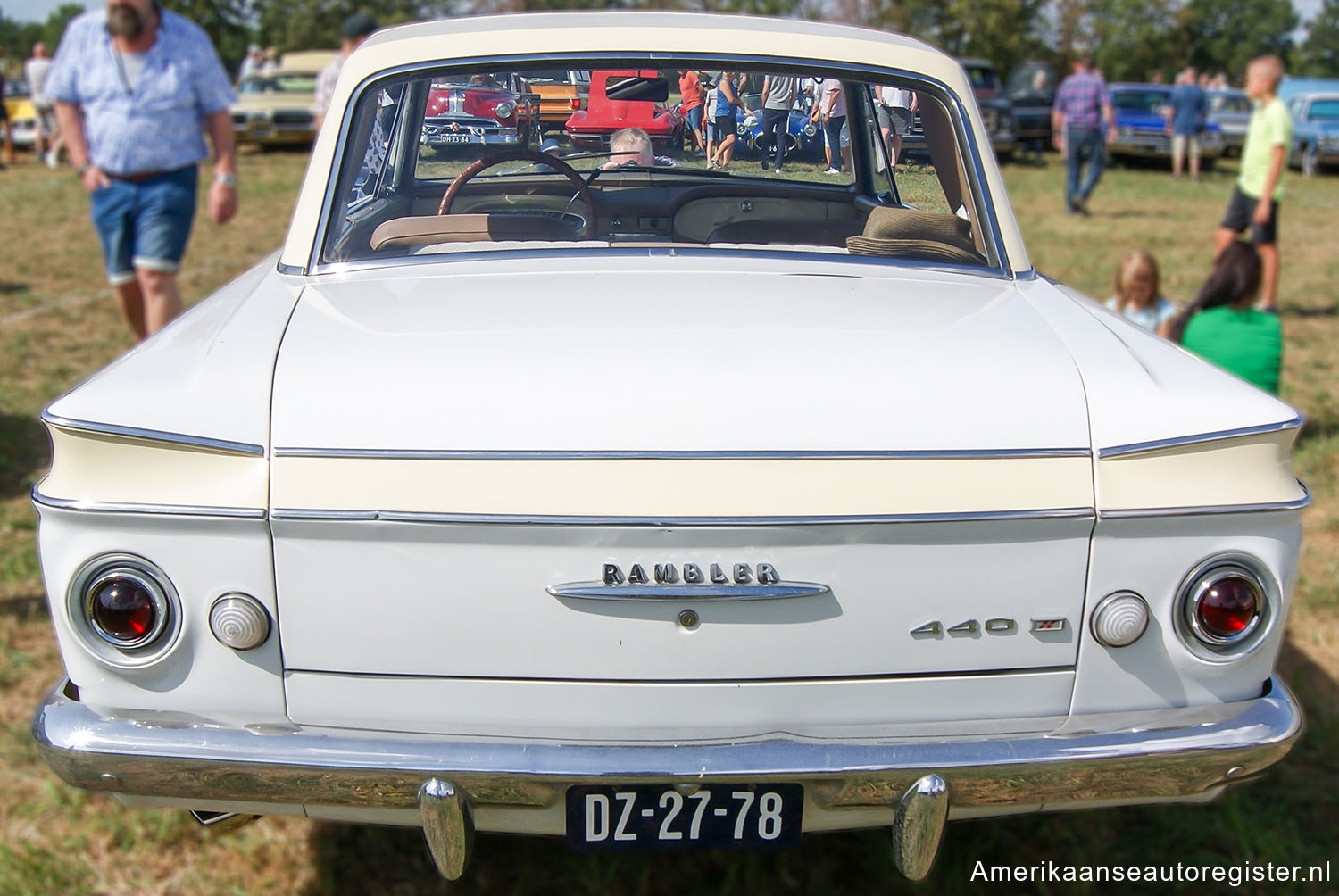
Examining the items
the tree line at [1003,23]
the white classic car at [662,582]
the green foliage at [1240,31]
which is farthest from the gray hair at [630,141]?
the green foliage at [1240,31]

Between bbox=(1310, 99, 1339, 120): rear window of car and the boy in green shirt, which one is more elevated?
the boy in green shirt

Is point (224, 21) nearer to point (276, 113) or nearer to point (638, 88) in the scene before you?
point (276, 113)

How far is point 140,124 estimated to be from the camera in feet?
16.6

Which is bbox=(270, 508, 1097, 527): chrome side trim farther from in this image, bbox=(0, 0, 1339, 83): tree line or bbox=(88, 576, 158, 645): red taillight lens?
bbox=(0, 0, 1339, 83): tree line

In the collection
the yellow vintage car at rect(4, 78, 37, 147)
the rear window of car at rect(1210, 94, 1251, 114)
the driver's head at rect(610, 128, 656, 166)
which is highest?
the driver's head at rect(610, 128, 656, 166)

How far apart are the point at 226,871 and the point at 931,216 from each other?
85.7 inches

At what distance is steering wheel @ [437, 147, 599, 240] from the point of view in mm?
2869

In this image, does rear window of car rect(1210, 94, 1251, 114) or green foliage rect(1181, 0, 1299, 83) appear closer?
rear window of car rect(1210, 94, 1251, 114)

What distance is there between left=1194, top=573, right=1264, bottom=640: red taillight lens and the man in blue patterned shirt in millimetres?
4453

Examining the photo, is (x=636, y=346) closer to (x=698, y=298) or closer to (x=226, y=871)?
(x=698, y=298)

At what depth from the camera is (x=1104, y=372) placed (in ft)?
6.54

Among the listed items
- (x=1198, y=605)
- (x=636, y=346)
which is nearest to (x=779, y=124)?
(x=636, y=346)

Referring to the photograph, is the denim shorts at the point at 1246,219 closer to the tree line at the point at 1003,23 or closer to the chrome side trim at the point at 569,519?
the chrome side trim at the point at 569,519

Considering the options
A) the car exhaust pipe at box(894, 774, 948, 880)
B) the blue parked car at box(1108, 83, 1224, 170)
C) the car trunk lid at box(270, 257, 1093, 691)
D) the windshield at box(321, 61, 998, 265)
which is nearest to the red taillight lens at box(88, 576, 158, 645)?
the car trunk lid at box(270, 257, 1093, 691)
